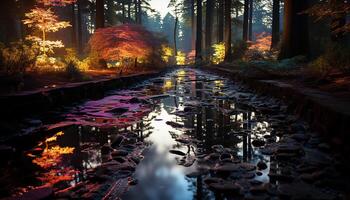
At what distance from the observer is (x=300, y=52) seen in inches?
373

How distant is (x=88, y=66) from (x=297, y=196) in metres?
12.2

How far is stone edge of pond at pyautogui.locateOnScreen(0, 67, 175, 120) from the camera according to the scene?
12.2 feet

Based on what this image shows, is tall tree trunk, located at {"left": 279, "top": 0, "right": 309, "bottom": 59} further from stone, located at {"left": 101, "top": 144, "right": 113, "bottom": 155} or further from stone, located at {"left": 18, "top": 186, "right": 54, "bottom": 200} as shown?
stone, located at {"left": 18, "top": 186, "right": 54, "bottom": 200}

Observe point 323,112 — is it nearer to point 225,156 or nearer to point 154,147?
point 225,156

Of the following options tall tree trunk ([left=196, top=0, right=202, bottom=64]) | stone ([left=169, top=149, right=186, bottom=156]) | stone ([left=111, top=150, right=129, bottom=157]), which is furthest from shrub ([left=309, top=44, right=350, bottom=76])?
tall tree trunk ([left=196, top=0, right=202, bottom=64])

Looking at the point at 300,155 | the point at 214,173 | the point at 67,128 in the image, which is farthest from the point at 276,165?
the point at 67,128

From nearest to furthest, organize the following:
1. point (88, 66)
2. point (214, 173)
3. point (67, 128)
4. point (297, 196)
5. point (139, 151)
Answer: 1. point (297, 196)
2. point (214, 173)
3. point (139, 151)
4. point (67, 128)
5. point (88, 66)

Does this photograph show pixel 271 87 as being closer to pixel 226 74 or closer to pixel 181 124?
pixel 181 124

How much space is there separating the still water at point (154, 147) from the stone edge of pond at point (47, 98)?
1.29 ft

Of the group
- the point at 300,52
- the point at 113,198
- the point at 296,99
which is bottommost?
the point at 113,198

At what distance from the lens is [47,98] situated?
456 cm

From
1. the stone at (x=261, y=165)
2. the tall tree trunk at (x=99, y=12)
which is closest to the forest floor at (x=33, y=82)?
the stone at (x=261, y=165)

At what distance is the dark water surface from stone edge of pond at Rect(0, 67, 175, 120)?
0.50m

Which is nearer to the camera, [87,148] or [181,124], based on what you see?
[87,148]
